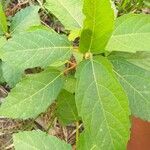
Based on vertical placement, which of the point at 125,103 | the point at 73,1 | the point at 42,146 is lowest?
the point at 42,146

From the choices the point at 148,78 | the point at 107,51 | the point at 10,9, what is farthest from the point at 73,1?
the point at 10,9

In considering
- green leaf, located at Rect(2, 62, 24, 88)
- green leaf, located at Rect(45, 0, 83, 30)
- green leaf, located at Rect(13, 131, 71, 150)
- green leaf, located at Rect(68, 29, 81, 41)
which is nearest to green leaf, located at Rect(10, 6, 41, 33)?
green leaf, located at Rect(2, 62, 24, 88)

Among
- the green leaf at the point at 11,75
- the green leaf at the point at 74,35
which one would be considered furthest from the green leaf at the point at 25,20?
the green leaf at the point at 74,35

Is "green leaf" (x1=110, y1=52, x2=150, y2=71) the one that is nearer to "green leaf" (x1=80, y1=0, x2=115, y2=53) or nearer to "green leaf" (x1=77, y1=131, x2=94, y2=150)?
"green leaf" (x1=80, y1=0, x2=115, y2=53)

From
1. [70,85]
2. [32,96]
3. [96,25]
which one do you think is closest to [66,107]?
[70,85]

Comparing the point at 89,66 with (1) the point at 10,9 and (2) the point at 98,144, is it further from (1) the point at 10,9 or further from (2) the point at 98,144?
(1) the point at 10,9

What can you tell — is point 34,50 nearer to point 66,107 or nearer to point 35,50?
point 35,50
